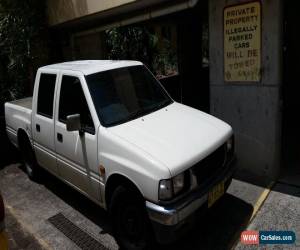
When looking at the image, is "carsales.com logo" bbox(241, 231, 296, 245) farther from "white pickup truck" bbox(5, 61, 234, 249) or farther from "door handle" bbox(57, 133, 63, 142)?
"door handle" bbox(57, 133, 63, 142)

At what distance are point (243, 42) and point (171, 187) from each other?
8.87 feet

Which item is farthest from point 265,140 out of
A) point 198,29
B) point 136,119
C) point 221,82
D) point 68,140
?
point 198,29

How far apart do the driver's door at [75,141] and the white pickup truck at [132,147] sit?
0.01 meters

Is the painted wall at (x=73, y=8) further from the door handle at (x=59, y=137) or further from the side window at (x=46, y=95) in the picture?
the door handle at (x=59, y=137)

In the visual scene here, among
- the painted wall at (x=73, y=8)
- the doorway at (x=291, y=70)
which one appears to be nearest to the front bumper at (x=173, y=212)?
the painted wall at (x=73, y=8)

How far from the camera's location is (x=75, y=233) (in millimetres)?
4156

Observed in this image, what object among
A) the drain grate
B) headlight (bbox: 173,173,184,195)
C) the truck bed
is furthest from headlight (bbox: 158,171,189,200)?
the truck bed

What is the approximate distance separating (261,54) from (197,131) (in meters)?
1.73

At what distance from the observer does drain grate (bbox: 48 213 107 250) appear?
3.87 metres

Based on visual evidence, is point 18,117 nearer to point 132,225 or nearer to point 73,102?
point 73,102

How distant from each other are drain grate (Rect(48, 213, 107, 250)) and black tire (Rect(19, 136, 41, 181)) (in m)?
1.40

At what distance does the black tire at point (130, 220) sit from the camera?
3270 millimetres

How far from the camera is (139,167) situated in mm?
3139

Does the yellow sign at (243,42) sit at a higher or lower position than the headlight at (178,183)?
higher
